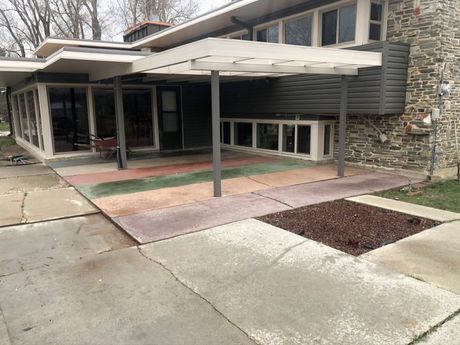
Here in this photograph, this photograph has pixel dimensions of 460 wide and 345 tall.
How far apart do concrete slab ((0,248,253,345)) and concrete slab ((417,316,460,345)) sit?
4.55 ft

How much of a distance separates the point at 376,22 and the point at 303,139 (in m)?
3.50

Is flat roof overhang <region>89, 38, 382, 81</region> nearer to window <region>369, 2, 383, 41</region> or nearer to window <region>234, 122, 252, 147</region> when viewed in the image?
window <region>369, 2, 383, 41</region>

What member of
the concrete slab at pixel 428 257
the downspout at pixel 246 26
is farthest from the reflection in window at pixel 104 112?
the concrete slab at pixel 428 257

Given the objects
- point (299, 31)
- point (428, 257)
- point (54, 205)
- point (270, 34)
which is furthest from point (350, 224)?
point (270, 34)

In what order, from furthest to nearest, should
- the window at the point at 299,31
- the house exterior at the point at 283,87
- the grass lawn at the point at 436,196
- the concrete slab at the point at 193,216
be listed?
1. the window at the point at 299,31
2. the house exterior at the point at 283,87
3. the grass lawn at the point at 436,196
4. the concrete slab at the point at 193,216

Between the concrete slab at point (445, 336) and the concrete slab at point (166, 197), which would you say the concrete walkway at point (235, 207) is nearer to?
the concrete slab at point (166, 197)

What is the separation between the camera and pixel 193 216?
5867 mm

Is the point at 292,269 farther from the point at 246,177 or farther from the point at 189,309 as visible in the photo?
the point at 246,177

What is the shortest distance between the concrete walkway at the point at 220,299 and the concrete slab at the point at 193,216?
1.88 feet

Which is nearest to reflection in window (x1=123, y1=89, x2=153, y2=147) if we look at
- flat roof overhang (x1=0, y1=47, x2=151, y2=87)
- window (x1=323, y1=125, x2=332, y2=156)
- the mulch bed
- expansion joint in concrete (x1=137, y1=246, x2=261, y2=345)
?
flat roof overhang (x1=0, y1=47, x2=151, y2=87)

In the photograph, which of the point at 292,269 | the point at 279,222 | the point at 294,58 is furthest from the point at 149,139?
the point at 292,269

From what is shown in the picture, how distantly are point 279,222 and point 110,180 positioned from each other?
184 inches

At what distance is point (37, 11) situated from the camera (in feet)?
87.6

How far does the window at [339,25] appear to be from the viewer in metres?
8.73
